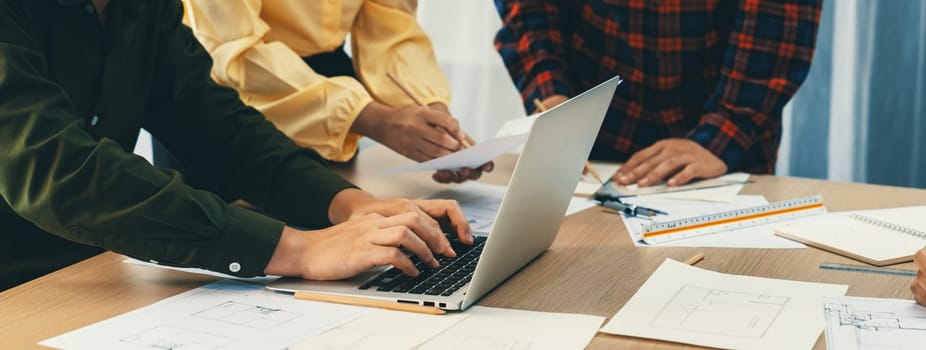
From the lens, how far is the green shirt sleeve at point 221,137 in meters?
1.46

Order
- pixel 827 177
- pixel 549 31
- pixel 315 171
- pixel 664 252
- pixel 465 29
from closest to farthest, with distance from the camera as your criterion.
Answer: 1. pixel 664 252
2. pixel 315 171
3. pixel 549 31
4. pixel 827 177
5. pixel 465 29

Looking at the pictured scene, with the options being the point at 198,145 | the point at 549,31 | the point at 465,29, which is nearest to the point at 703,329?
the point at 198,145

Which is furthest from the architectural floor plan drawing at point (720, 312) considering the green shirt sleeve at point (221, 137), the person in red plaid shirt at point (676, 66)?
the person in red plaid shirt at point (676, 66)

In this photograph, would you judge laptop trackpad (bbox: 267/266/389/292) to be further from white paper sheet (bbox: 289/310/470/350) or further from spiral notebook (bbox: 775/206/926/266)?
spiral notebook (bbox: 775/206/926/266)

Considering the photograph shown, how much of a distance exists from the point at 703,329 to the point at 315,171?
66 centimetres

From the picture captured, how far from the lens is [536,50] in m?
2.10

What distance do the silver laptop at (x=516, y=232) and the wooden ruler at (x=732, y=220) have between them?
16 cm

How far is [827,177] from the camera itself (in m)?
2.94

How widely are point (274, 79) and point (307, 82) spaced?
2.1 inches

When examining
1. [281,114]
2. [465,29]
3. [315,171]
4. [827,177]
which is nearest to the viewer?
[315,171]

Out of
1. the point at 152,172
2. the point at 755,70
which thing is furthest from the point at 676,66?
the point at 152,172

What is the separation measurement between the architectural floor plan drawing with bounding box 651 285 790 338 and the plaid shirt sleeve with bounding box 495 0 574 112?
1.00m

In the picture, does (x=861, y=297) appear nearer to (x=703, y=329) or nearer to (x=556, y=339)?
(x=703, y=329)

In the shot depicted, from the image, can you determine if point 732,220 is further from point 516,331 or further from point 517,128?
point 516,331
